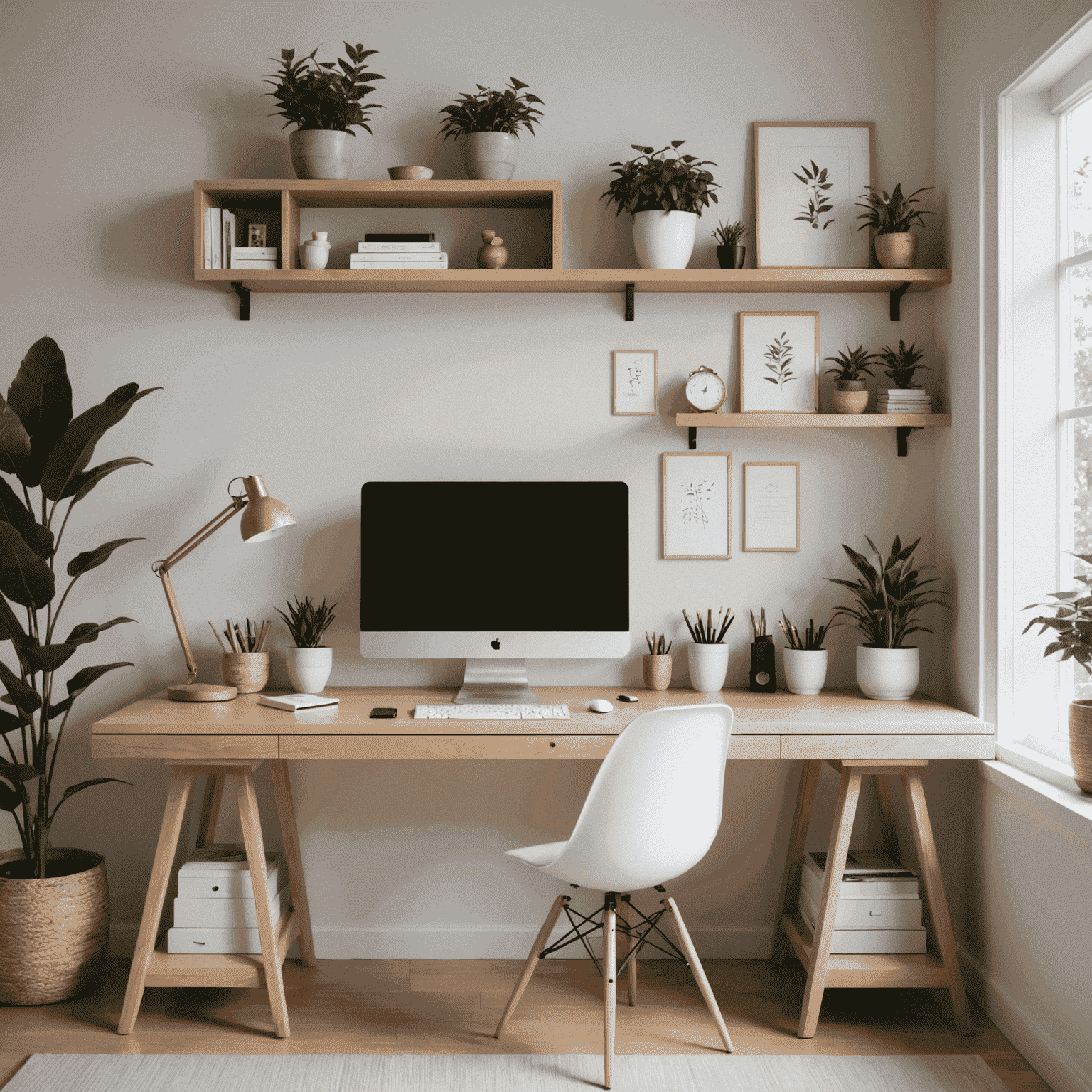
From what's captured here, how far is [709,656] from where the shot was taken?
8.93ft

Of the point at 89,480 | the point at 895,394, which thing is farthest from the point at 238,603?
the point at 895,394

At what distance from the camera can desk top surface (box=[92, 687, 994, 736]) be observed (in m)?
2.31

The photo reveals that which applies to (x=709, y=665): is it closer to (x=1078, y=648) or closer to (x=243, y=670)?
(x=1078, y=648)

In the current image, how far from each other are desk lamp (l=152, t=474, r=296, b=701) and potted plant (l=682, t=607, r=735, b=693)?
1.19 metres

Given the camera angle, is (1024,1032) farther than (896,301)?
No

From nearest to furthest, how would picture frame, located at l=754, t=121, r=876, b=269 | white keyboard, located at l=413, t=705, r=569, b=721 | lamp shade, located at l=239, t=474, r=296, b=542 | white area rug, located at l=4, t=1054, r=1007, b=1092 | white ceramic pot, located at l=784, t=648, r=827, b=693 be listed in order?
white area rug, located at l=4, t=1054, r=1007, b=1092 < white keyboard, located at l=413, t=705, r=569, b=721 < lamp shade, located at l=239, t=474, r=296, b=542 < white ceramic pot, located at l=784, t=648, r=827, b=693 < picture frame, located at l=754, t=121, r=876, b=269

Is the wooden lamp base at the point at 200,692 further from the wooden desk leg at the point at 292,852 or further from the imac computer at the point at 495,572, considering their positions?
the imac computer at the point at 495,572

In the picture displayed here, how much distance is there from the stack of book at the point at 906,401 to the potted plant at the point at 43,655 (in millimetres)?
2092

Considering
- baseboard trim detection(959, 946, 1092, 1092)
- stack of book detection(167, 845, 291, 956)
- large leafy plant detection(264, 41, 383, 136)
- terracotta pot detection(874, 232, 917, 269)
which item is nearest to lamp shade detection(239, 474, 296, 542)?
stack of book detection(167, 845, 291, 956)

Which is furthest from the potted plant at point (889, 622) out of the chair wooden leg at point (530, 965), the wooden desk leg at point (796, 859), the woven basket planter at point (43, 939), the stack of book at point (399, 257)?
the woven basket planter at point (43, 939)

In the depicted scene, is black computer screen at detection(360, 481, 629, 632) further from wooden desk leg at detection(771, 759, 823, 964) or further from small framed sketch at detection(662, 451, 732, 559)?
wooden desk leg at detection(771, 759, 823, 964)

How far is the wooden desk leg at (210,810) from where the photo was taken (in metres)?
2.73

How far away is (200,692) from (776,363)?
1906 mm

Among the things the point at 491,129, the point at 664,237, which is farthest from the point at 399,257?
the point at 664,237
